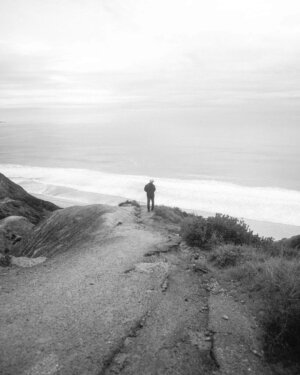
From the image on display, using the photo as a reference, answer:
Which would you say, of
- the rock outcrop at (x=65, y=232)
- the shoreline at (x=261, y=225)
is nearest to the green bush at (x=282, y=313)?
the rock outcrop at (x=65, y=232)

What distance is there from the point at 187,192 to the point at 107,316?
4146 centimetres

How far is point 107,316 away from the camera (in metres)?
6.51

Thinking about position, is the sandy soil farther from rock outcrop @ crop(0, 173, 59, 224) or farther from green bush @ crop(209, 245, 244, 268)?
rock outcrop @ crop(0, 173, 59, 224)

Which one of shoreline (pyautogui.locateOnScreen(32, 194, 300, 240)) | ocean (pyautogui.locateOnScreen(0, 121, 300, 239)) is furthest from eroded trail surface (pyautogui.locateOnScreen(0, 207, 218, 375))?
ocean (pyautogui.locateOnScreen(0, 121, 300, 239))

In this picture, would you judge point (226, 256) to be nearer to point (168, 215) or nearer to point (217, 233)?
point (217, 233)

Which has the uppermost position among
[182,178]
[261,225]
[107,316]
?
[182,178]

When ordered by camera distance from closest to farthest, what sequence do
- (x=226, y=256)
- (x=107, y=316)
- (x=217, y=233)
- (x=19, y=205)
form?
(x=107, y=316) → (x=226, y=256) → (x=217, y=233) → (x=19, y=205)

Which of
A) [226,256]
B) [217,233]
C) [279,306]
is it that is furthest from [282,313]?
[217,233]

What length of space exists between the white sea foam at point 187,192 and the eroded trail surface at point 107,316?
28.8m

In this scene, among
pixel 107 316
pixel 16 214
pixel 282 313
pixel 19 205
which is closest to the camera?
pixel 282 313

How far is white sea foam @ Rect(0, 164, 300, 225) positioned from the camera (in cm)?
3859

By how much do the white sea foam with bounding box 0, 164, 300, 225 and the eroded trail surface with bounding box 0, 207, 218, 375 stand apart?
2885cm

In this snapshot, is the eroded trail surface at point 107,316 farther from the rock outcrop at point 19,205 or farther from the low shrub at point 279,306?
the rock outcrop at point 19,205

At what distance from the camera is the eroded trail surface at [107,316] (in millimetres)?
5238
